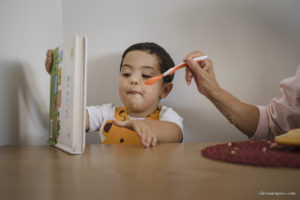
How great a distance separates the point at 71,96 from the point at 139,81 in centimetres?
43

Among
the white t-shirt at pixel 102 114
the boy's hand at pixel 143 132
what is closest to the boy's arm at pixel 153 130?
the boy's hand at pixel 143 132

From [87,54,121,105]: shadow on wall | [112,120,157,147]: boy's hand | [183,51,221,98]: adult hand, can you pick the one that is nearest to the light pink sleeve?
[183,51,221,98]: adult hand

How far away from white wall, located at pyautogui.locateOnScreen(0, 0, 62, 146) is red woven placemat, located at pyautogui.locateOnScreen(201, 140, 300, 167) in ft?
1.93

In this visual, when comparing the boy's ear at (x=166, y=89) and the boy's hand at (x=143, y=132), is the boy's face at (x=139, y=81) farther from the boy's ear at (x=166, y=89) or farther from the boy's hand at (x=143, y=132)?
the boy's hand at (x=143, y=132)

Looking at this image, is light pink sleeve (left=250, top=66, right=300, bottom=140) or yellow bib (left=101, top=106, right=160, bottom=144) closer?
light pink sleeve (left=250, top=66, right=300, bottom=140)

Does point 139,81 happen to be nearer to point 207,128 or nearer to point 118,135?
point 118,135

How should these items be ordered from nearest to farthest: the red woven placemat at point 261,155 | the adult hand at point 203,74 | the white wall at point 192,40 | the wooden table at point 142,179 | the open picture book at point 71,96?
1. the wooden table at point 142,179
2. the red woven placemat at point 261,155
3. the open picture book at point 71,96
4. the adult hand at point 203,74
5. the white wall at point 192,40

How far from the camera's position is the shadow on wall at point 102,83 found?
3.84 feet

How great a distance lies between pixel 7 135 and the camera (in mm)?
771

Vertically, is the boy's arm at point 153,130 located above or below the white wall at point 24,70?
below

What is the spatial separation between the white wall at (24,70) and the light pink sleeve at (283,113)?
76 centimetres

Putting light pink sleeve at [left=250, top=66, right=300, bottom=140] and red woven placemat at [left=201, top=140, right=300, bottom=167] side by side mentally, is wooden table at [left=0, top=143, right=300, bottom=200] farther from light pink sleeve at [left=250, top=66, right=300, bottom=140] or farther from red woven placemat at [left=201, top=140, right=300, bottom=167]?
light pink sleeve at [left=250, top=66, right=300, bottom=140]

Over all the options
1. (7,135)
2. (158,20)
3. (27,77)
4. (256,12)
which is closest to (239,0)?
(256,12)

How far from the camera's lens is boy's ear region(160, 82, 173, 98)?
109 centimetres
